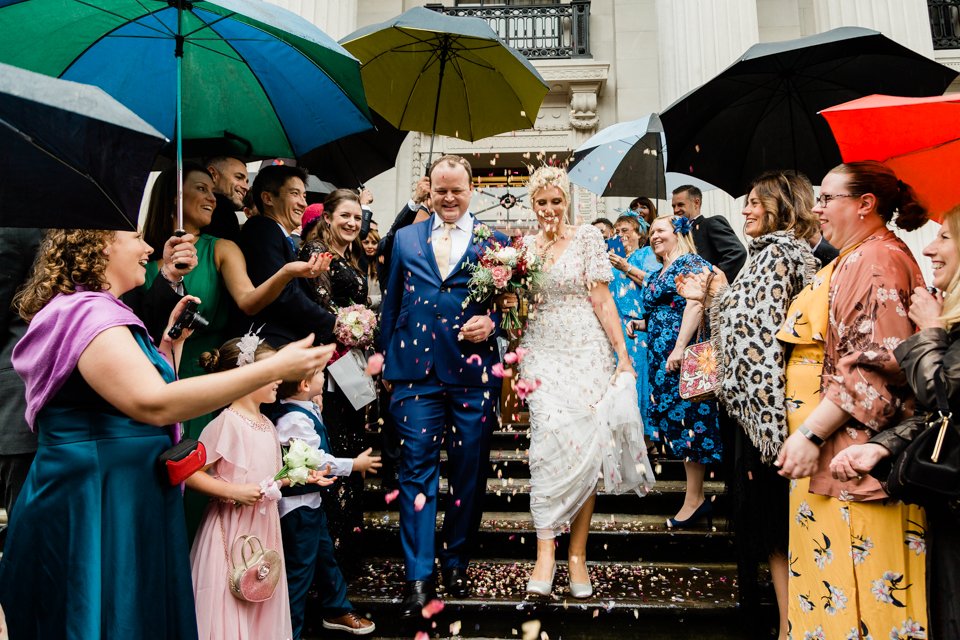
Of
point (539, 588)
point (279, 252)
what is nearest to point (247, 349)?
point (279, 252)

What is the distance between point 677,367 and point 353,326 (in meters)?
1.97

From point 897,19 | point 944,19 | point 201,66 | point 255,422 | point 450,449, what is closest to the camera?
point 255,422

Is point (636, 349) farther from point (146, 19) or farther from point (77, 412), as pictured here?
point (77, 412)

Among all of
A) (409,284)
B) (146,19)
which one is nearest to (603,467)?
(409,284)

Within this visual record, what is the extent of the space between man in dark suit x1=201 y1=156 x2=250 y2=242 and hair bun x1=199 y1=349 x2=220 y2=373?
2.07ft

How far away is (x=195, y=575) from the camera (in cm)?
250

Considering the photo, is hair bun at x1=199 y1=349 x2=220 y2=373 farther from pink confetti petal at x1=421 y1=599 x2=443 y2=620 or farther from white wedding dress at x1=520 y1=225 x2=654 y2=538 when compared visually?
white wedding dress at x1=520 y1=225 x2=654 y2=538

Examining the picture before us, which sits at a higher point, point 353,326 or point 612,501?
point 353,326

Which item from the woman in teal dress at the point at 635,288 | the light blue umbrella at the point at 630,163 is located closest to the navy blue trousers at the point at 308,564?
the woman in teal dress at the point at 635,288

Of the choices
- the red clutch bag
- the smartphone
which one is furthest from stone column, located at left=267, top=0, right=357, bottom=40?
the red clutch bag

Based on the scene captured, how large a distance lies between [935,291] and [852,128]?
2.16 ft

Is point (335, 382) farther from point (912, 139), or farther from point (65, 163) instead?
point (912, 139)

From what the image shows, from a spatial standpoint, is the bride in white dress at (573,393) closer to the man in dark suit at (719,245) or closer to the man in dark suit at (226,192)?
the man in dark suit at (719,245)

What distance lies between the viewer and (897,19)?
8.20 m
